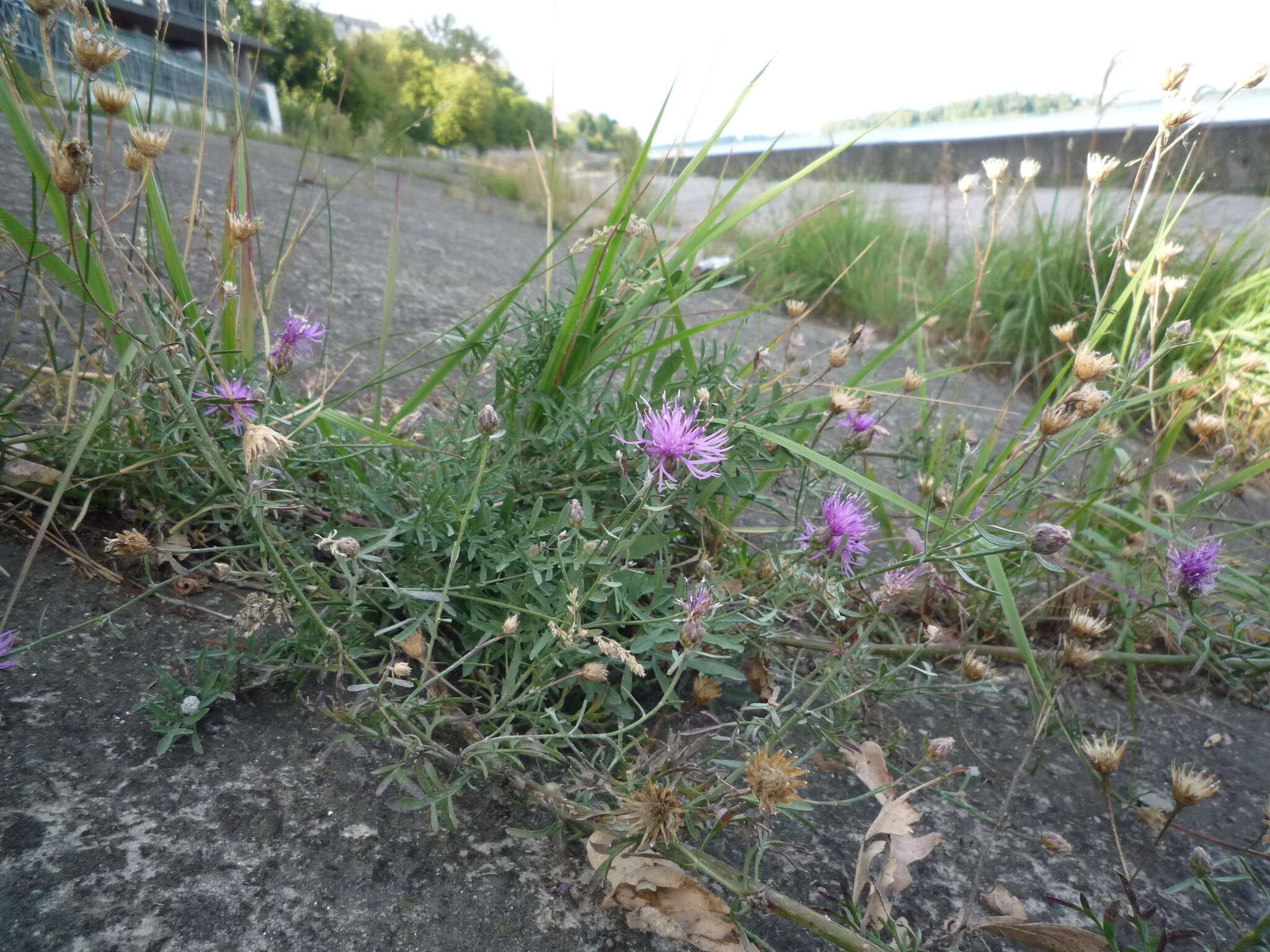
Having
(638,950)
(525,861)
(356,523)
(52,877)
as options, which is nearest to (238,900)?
(52,877)

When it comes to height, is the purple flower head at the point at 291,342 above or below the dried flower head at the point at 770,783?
above

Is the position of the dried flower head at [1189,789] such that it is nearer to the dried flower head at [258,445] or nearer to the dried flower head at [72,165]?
the dried flower head at [258,445]

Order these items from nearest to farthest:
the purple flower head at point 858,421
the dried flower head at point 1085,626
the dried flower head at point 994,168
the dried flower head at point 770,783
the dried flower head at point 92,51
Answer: the dried flower head at point 770,783 → the dried flower head at point 92,51 → the dried flower head at point 1085,626 → the purple flower head at point 858,421 → the dried flower head at point 994,168

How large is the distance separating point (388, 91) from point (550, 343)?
473 inches

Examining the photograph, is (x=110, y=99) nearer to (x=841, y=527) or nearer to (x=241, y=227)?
(x=241, y=227)

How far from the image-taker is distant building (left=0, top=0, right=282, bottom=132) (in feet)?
4.49

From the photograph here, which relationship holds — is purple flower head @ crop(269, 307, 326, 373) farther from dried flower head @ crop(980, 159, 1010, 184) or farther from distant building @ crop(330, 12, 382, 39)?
distant building @ crop(330, 12, 382, 39)

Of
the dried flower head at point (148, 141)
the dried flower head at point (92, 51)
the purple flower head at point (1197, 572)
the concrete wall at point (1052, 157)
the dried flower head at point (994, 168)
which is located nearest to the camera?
the dried flower head at point (92, 51)

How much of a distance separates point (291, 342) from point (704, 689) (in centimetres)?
81

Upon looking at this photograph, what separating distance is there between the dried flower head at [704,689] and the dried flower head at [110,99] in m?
1.02

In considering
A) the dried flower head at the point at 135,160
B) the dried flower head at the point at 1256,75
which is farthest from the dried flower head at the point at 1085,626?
the dried flower head at the point at 135,160

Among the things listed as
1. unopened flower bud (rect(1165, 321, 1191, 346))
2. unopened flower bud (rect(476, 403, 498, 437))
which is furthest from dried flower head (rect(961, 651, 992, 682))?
unopened flower bud (rect(476, 403, 498, 437))

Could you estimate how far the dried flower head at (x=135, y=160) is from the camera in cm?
101

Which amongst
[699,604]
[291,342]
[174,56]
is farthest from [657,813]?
[174,56]
